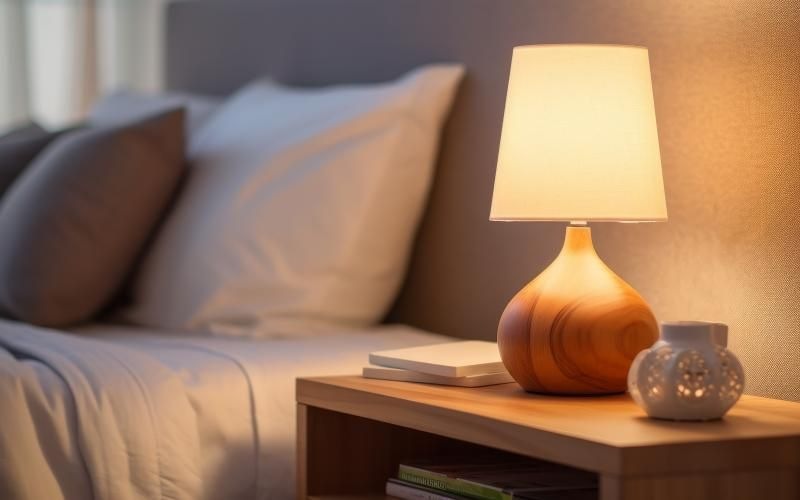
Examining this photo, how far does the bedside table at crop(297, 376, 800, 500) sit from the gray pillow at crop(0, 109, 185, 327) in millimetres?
841

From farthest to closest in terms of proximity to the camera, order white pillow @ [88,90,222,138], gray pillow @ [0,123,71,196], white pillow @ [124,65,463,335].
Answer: white pillow @ [88,90,222,138] → gray pillow @ [0,123,71,196] → white pillow @ [124,65,463,335]

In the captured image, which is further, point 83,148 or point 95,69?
point 95,69

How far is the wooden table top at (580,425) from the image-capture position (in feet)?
4.28

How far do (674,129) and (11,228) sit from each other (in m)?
1.40

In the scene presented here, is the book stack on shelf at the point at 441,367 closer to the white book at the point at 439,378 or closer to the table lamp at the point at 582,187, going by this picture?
the white book at the point at 439,378

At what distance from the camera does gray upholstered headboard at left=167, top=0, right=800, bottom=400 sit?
1.79 m

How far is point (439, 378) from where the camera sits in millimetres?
1792

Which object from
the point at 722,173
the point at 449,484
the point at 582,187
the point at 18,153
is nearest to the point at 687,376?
the point at 582,187

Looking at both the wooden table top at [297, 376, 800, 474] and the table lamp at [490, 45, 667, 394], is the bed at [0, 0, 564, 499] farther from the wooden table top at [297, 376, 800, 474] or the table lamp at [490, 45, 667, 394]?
the table lamp at [490, 45, 667, 394]

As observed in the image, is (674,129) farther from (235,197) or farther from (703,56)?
(235,197)

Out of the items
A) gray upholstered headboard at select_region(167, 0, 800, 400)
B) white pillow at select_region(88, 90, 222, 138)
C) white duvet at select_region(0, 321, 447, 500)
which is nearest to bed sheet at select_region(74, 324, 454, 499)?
white duvet at select_region(0, 321, 447, 500)

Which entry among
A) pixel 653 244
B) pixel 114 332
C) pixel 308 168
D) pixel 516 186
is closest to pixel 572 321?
pixel 516 186

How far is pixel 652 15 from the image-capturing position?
2037mm

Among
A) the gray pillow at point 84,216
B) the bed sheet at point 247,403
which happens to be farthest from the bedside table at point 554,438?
the gray pillow at point 84,216
